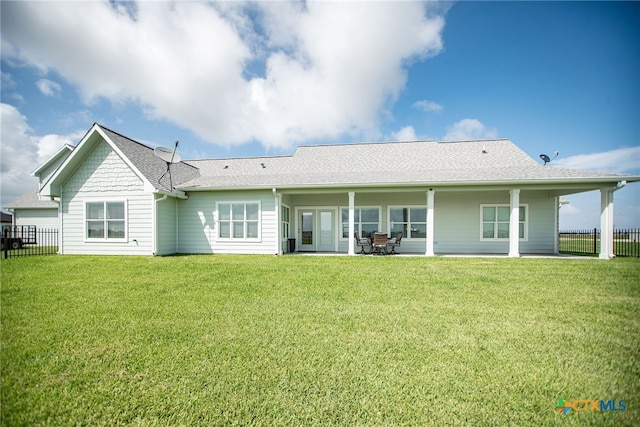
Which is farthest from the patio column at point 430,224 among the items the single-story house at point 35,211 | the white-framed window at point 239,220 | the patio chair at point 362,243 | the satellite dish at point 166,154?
the single-story house at point 35,211

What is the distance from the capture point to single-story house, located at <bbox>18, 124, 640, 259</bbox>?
38.7ft

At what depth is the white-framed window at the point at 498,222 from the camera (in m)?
13.3

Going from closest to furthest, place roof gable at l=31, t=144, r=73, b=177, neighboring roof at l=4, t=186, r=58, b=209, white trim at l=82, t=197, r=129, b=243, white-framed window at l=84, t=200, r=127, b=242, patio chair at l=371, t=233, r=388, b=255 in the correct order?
1. white trim at l=82, t=197, r=129, b=243
2. white-framed window at l=84, t=200, r=127, b=242
3. patio chair at l=371, t=233, r=388, b=255
4. roof gable at l=31, t=144, r=73, b=177
5. neighboring roof at l=4, t=186, r=58, b=209

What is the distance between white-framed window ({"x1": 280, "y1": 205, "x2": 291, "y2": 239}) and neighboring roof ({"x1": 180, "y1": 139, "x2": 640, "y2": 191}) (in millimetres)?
1611

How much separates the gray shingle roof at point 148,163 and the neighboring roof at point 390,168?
2.72ft

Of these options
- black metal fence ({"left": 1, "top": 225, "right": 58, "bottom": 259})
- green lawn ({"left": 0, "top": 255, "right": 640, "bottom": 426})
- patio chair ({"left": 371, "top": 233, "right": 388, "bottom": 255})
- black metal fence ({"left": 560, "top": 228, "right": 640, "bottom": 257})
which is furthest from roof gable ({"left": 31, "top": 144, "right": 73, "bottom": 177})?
Result: black metal fence ({"left": 560, "top": 228, "right": 640, "bottom": 257})

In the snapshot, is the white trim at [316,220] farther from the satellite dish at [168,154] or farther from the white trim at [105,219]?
the white trim at [105,219]

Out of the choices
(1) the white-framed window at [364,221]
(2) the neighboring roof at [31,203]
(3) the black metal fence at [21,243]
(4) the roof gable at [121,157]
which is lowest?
(3) the black metal fence at [21,243]

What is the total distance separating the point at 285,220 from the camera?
14320mm

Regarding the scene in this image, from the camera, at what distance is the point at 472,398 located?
7.80ft

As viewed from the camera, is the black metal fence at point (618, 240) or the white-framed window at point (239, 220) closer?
the black metal fence at point (618, 240)

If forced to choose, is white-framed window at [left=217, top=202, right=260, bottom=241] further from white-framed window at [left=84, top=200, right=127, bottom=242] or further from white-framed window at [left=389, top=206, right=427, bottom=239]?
→ white-framed window at [left=389, top=206, right=427, bottom=239]

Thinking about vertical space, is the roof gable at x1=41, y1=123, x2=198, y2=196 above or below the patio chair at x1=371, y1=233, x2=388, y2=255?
above

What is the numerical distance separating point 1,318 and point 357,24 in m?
9.16
